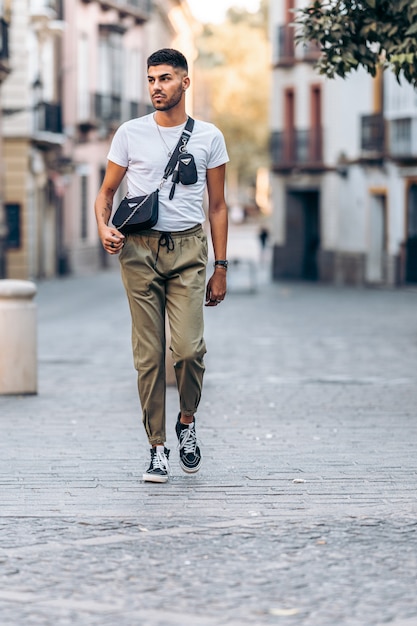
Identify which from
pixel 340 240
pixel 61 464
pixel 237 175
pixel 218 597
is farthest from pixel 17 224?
pixel 237 175

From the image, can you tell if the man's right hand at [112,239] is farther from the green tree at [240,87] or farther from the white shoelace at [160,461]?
the green tree at [240,87]

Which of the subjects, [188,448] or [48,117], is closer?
[188,448]

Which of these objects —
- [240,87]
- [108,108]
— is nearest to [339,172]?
[108,108]

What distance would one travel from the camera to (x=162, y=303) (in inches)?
302

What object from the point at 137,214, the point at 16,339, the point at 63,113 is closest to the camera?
the point at 137,214

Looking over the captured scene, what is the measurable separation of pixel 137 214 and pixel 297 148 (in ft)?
133

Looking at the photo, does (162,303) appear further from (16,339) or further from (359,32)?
(359,32)

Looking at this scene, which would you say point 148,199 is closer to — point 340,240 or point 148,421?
point 148,421

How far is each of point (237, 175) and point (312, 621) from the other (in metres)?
92.0

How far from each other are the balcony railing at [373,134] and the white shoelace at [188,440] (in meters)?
34.2

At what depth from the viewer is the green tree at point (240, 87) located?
83.1 m

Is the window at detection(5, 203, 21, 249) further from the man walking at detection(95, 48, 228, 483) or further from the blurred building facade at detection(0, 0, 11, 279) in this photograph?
the man walking at detection(95, 48, 228, 483)

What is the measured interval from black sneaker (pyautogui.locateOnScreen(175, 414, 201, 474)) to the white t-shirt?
98cm

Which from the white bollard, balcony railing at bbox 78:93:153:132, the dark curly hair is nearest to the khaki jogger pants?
the dark curly hair
